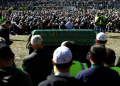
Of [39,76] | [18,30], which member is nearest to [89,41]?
[39,76]

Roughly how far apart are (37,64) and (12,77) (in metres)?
1.56

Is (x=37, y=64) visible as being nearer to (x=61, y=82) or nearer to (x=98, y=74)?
(x=98, y=74)

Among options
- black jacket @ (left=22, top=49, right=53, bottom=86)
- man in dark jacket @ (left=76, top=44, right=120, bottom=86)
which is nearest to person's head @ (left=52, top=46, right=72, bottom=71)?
man in dark jacket @ (left=76, top=44, right=120, bottom=86)

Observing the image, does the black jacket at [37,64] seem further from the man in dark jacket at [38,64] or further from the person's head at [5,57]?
the person's head at [5,57]

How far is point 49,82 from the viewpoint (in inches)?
94.7

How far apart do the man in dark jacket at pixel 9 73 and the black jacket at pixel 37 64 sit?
1271 millimetres

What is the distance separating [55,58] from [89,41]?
6810 millimetres

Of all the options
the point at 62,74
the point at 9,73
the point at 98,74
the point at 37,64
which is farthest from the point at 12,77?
the point at 37,64

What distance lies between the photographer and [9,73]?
105 inches

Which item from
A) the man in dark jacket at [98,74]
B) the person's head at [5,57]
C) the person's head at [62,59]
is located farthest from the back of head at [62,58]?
the person's head at [5,57]

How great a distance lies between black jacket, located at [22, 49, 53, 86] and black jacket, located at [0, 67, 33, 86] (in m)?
1.33

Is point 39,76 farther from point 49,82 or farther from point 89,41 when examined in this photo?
point 89,41

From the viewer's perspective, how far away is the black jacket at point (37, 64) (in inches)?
163

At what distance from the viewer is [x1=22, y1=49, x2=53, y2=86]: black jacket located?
415 cm
